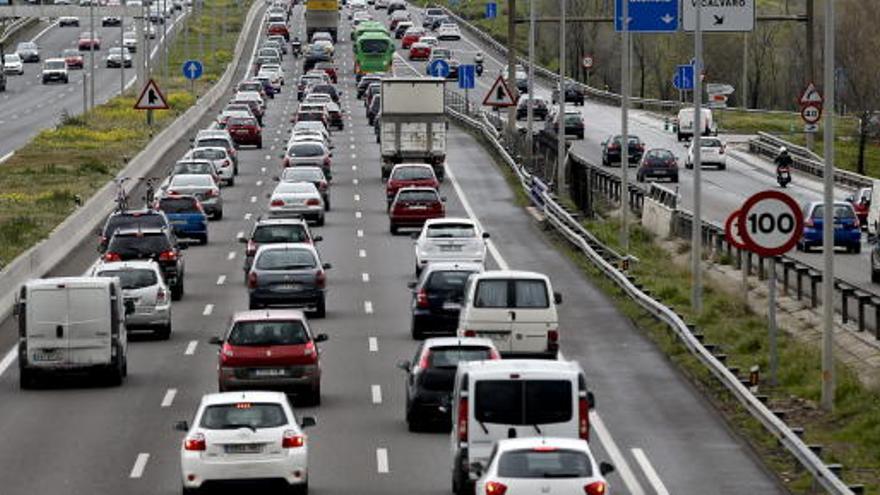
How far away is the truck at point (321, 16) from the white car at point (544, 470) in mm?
146240

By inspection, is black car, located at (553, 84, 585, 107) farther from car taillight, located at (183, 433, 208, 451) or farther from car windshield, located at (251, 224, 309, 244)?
car taillight, located at (183, 433, 208, 451)

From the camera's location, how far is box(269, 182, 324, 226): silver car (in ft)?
218

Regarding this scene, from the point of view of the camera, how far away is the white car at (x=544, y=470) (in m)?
22.9

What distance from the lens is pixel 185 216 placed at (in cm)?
6353

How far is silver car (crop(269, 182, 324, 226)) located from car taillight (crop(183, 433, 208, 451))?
3874cm

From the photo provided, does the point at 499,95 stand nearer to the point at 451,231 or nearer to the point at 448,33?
the point at 451,231

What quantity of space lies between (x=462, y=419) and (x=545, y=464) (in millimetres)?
4243

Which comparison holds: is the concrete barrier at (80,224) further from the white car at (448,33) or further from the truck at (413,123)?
the white car at (448,33)

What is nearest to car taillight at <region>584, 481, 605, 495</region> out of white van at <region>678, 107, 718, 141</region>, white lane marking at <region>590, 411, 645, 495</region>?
white lane marking at <region>590, 411, 645, 495</region>

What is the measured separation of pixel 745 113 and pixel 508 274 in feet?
324

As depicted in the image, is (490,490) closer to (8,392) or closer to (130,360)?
(8,392)

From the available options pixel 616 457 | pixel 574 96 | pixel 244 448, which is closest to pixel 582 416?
pixel 244 448

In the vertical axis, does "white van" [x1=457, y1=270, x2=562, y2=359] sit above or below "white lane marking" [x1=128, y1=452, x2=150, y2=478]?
above

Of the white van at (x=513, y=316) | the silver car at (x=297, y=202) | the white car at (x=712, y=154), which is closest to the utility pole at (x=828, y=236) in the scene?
the white van at (x=513, y=316)
